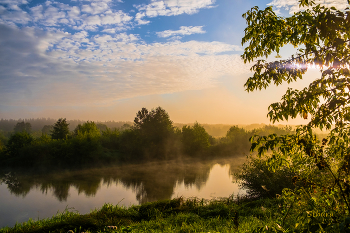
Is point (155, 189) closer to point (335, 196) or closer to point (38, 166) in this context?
point (38, 166)

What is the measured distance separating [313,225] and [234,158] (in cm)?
3408

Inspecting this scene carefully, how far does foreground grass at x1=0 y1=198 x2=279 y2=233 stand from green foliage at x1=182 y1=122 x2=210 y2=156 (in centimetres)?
2356

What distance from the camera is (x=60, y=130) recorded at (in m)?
29.0

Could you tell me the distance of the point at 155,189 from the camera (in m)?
17.1

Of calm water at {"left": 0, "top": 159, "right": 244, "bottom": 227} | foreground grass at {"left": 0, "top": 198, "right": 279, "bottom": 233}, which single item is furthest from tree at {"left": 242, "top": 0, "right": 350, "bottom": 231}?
calm water at {"left": 0, "top": 159, "right": 244, "bottom": 227}

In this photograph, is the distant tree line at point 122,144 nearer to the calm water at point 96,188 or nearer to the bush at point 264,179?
the calm water at point 96,188

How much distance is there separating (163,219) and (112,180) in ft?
47.5

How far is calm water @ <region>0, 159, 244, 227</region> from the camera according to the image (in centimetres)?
1277

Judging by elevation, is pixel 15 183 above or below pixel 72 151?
below

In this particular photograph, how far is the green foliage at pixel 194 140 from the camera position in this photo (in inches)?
1289

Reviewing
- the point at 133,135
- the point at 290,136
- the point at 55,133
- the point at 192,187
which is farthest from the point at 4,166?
the point at 290,136

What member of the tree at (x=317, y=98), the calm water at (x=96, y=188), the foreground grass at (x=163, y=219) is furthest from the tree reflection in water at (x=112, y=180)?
the tree at (x=317, y=98)

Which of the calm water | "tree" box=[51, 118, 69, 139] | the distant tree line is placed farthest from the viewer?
"tree" box=[51, 118, 69, 139]

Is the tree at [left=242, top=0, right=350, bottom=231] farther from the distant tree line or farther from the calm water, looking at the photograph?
the distant tree line
